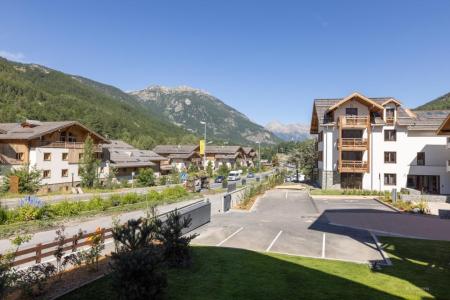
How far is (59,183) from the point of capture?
47.9 meters

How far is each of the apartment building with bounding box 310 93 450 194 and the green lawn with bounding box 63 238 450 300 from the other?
2985 cm

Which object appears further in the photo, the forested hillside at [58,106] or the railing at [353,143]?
the forested hillside at [58,106]

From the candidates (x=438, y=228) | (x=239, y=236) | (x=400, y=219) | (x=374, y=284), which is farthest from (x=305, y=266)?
(x=400, y=219)

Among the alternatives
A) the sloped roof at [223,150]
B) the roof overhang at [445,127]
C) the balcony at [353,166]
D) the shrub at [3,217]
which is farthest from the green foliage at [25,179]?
the sloped roof at [223,150]

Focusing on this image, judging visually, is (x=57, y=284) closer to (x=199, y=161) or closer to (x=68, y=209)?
(x=68, y=209)

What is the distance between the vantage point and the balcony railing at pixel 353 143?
142ft

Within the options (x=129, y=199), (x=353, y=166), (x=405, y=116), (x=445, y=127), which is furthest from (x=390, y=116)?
(x=129, y=199)

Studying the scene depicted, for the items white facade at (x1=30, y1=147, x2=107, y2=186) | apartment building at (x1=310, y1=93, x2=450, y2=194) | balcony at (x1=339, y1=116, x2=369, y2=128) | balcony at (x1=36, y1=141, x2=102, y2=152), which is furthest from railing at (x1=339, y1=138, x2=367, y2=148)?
white facade at (x1=30, y1=147, x2=107, y2=186)

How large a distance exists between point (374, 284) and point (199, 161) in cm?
8965

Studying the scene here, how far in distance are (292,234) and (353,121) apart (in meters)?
28.2

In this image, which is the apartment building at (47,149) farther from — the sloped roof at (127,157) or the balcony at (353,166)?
the balcony at (353,166)

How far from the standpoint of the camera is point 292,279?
1112 cm

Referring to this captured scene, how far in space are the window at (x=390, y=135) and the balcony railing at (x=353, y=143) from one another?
8.52 ft

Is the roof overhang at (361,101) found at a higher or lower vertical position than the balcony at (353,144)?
higher
